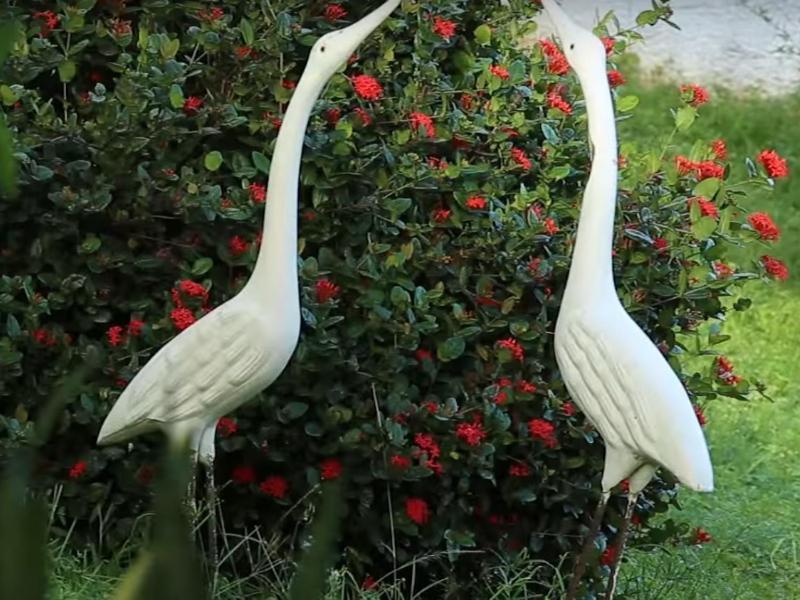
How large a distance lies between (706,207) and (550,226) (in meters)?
0.34

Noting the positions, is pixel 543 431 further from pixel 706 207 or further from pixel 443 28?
pixel 443 28

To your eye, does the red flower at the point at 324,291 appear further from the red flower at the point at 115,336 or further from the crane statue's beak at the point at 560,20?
the crane statue's beak at the point at 560,20

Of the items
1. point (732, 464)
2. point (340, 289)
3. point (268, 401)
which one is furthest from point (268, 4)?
point (732, 464)

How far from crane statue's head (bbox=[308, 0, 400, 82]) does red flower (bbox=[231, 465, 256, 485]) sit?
1067 mm

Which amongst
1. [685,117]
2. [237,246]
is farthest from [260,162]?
[685,117]

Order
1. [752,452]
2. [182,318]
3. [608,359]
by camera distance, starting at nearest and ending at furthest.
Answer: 1. [608,359]
2. [182,318]
3. [752,452]

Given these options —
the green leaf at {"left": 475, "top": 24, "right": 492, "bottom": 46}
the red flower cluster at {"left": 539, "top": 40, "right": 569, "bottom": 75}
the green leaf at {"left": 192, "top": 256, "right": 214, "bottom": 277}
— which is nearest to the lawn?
the green leaf at {"left": 192, "top": 256, "right": 214, "bottom": 277}

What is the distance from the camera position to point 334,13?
3.37 metres

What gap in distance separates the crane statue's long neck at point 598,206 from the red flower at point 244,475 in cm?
Answer: 107

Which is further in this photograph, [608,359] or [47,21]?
[47,21]

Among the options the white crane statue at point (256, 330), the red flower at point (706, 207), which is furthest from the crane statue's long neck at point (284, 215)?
the red flower at point (706, 207)

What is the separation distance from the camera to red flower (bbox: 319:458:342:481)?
3.21m

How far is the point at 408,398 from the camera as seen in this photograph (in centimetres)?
322

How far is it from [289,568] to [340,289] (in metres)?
0.61
